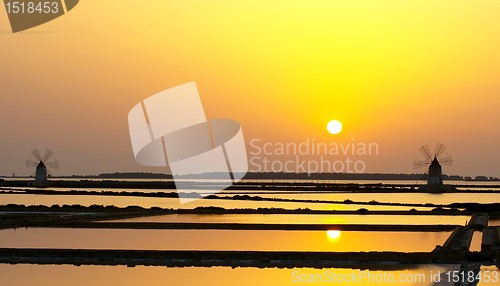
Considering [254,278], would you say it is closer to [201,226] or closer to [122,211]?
[201,226]

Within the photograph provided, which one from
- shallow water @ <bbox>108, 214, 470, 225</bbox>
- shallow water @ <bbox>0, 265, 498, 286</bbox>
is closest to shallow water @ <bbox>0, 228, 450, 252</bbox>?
shallow water @ <bbox>0, 265, 498, 286</bbox>

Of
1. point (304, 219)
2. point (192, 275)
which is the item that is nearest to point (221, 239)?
point (192, 275)

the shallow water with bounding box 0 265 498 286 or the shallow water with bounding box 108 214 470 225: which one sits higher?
the shallow water with bounding box 108 214 470 225

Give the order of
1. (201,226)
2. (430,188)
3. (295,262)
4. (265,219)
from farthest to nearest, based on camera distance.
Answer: (430,188) < (265,219) < (201,226) < (295,262)

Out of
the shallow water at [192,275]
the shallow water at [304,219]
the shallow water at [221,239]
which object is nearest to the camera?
the shallow water at [192,275]

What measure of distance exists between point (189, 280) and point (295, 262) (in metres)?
3.62

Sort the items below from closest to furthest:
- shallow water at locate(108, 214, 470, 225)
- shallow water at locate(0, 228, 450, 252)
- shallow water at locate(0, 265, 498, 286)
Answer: shallow water at locate(0, 265, 498, 286), shallow water at locate(0, 228, 450, 252), shallow water at locate(108, 214, 470, 225)

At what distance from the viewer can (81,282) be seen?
15.4 m

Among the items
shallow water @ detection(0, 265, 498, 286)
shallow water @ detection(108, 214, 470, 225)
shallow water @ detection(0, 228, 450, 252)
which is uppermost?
shallow water @ detection(108, 214, 470, 225)

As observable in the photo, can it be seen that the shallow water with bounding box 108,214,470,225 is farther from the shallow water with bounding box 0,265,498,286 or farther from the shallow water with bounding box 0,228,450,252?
the shallow water with bounding box 0,265,498,286

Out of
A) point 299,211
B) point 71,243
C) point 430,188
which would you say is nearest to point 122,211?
point 299,211

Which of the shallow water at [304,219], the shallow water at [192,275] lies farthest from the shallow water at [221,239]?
the shallow water at [304,219]

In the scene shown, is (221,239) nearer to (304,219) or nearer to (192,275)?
→ (192,275)

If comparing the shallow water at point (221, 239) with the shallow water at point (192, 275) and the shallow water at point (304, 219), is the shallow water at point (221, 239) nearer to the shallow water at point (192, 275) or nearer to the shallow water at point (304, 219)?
the shallow water at point (192, 275)
